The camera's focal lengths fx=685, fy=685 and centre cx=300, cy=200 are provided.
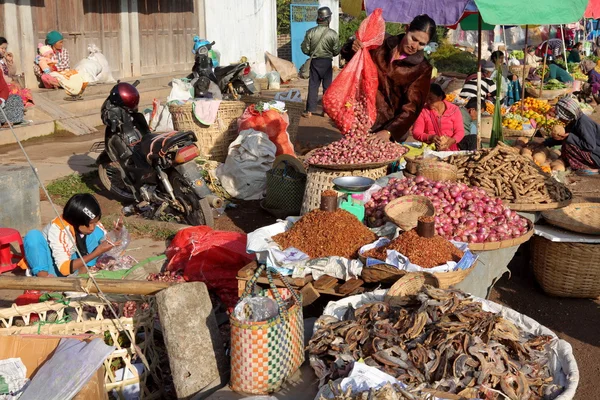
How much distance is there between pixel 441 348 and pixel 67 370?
1.79 metres

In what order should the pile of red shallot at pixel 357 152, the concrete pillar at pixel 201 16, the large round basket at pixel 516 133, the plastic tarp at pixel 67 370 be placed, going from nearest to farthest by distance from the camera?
the plastic tarp at pixel 67 370
the pile of red shallot at pixel 357 152
the large round basket at pixel 516 133
the concrete pillar at pixel 201 16

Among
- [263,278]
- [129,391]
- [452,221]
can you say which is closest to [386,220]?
[452,221]

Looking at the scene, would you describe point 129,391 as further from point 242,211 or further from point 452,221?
point 242,211

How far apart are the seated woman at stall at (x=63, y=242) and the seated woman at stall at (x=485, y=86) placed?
8.32 metres

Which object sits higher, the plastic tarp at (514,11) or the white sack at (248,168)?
the plastic tarp at (514,11)

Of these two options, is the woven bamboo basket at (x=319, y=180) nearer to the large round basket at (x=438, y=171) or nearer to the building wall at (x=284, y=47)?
the large round basket at (x=438, y=171)

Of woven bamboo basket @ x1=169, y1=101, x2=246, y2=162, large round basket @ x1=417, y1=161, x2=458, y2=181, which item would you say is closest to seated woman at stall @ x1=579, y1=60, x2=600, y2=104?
woven bamboo basket @ x1=169, y1=101, x2=246, y2=162

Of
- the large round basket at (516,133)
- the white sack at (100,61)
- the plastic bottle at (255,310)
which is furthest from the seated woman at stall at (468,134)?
the white sack at (100,61)

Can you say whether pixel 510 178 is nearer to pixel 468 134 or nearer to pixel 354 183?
pixel 354 183

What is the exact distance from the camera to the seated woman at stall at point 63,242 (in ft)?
15.8

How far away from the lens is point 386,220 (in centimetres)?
518

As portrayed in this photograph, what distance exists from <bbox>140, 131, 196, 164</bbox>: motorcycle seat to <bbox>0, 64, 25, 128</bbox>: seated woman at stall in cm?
439

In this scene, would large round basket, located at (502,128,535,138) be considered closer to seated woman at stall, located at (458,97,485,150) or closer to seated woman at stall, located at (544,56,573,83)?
seated woman at stall, located at (458,97,485,150)

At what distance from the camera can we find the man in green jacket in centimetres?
1326
